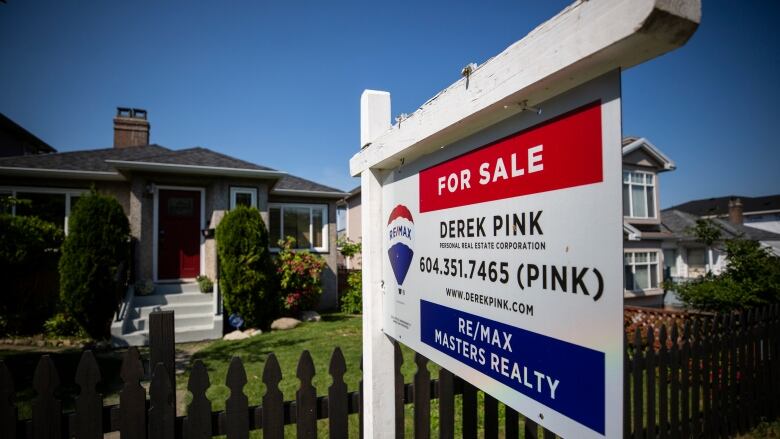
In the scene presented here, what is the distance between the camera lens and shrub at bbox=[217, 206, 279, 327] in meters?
9.42

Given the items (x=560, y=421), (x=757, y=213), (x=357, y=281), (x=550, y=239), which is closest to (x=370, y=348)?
(x=560, y=421)

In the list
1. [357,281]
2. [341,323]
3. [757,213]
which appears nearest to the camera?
[341,323]

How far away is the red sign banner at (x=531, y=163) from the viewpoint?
82cm

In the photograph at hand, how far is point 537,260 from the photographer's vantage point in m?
0.97

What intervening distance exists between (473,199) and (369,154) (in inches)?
32.9

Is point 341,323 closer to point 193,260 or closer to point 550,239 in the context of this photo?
point 193,260

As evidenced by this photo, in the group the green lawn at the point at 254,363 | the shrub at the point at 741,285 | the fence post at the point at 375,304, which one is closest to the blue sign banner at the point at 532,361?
the fence post at the point at 375,304

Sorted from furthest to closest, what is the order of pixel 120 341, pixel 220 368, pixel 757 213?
pixel 757 213 < pixel 120 341 < pixel 220 368

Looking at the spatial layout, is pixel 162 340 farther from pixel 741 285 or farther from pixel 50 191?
pixel 50 191

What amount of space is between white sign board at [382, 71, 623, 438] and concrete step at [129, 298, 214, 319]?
10068 millimetres

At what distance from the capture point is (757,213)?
4109 cm

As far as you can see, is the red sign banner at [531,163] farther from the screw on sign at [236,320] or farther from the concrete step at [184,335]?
the concrete step at [184,335]

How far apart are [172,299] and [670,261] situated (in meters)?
28.6

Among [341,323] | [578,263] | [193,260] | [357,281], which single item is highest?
[578,263]
